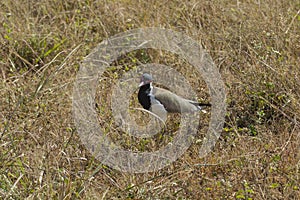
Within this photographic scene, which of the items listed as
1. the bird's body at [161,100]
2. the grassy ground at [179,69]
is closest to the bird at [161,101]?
the bird's body at [161,100]

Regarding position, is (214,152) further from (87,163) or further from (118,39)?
(118,39)

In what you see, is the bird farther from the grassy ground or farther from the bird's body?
the grassy ground

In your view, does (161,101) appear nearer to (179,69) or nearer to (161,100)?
(161,100)

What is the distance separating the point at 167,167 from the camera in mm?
3564

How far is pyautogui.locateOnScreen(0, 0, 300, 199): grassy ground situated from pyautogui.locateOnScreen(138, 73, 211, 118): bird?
0.27 m

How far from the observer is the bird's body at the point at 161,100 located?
405 cm

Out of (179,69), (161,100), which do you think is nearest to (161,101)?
(161,100)

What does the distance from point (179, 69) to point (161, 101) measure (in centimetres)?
58

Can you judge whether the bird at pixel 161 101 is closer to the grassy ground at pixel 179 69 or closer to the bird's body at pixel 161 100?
the bird's body at pixel 161 100

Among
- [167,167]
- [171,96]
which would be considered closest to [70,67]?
[171,96]

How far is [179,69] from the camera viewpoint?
4586 millimetres

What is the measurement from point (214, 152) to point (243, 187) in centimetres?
42

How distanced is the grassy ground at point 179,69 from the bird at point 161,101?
27 cm

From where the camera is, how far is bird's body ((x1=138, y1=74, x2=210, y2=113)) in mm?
4047
